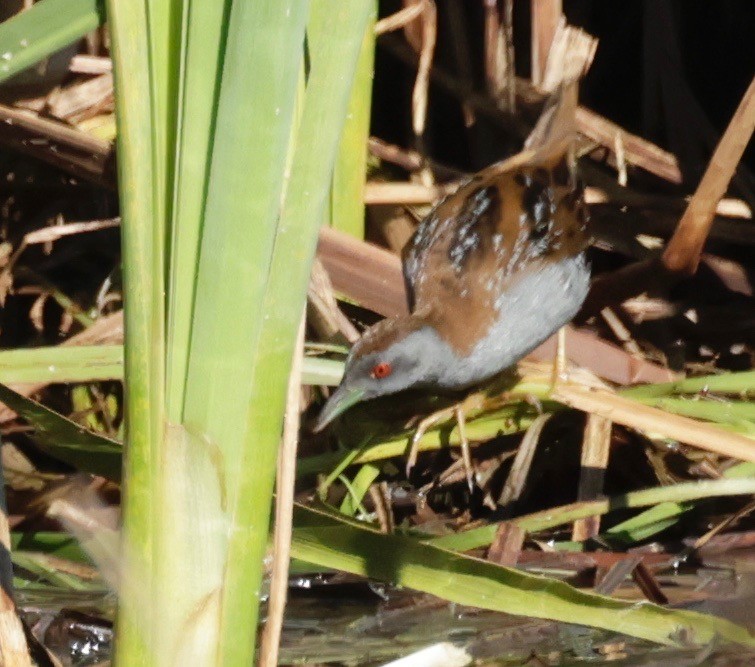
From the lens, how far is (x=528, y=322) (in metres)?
2.50

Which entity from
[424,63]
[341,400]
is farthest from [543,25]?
[341,400]

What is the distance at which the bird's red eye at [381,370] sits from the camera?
232cm

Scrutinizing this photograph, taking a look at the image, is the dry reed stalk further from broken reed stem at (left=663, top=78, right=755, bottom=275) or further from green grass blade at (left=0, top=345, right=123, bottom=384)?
green grass blade at (left=0, top=345, right=123, bottom=384)

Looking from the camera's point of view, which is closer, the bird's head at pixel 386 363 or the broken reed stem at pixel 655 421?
the broken reed stem at pixel 655 421

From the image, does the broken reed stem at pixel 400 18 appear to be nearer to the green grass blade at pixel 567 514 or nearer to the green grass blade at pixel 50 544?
the green grass blade at pixel 567 514

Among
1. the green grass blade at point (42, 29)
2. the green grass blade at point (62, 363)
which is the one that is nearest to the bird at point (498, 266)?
the green grass blade at point (62, 363)

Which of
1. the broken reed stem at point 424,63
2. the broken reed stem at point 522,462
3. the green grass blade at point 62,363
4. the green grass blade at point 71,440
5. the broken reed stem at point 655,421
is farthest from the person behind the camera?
the broken reed stem at point 424,63

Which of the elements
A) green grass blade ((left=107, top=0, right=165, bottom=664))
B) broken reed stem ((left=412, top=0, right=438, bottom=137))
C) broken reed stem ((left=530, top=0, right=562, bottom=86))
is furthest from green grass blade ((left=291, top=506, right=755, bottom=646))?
broken reed stem ((left=530, top=0, right=562, bottom=86))

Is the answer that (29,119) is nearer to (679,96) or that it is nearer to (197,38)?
(197,38)

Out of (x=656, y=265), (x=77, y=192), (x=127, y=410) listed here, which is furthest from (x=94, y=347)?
(x=656, y=265)

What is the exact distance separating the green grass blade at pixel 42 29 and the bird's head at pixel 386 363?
2.96 feet

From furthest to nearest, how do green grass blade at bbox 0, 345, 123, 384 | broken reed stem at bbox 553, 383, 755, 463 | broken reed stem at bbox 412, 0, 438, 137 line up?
broken reed stem at bbox 412, 0, 438, 137, green grass blade at bbox 0, 345, 123, 384, broken reed stem at bbox 553, 383, 755, 463

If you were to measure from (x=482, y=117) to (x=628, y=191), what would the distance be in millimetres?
412

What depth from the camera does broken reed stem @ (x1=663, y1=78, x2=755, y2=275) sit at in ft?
7.20
